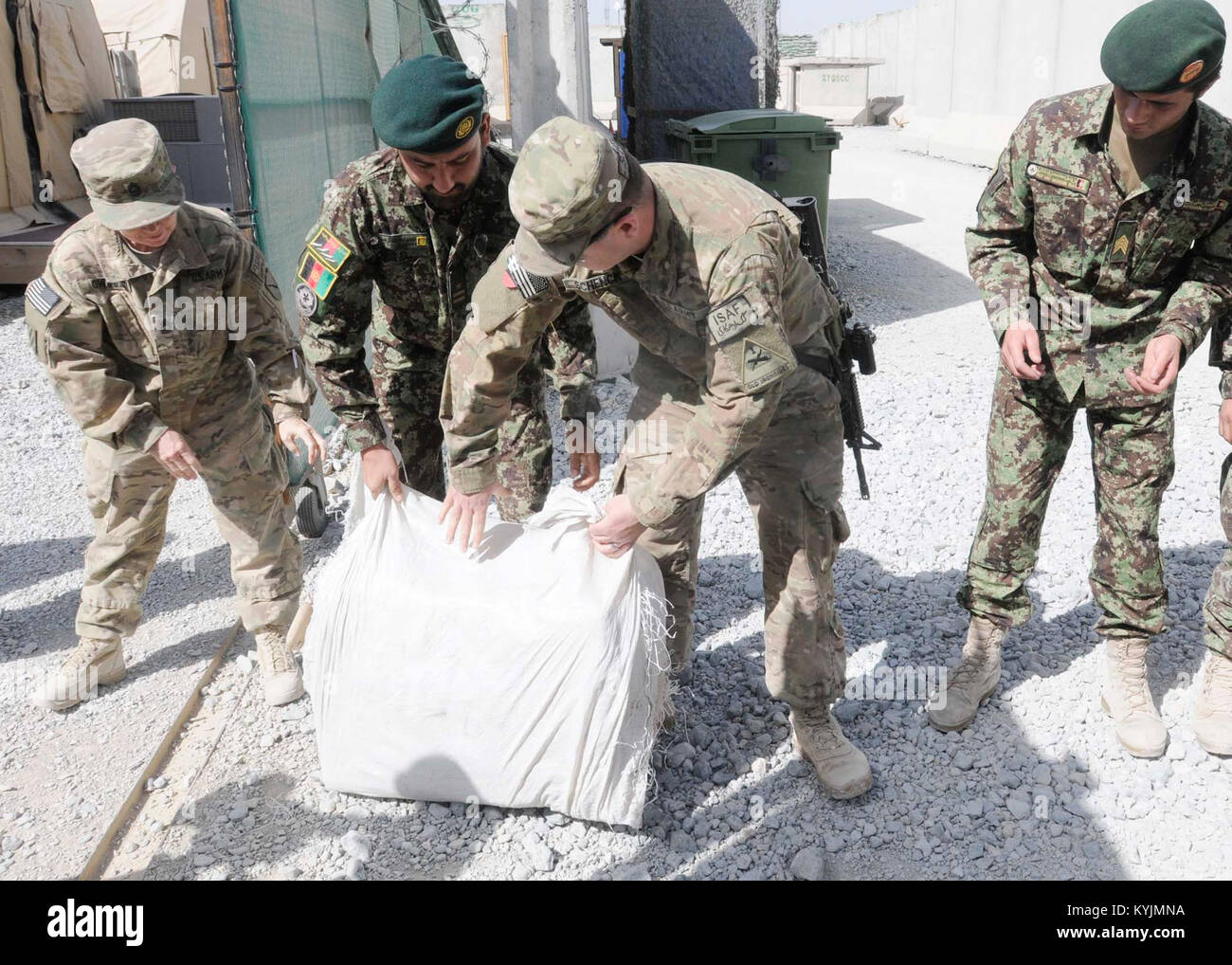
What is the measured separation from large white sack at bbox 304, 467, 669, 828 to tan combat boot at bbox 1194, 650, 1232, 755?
5.03 feet

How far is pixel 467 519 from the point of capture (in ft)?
7.61

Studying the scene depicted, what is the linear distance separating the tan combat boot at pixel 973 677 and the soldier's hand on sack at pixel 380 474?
165cm

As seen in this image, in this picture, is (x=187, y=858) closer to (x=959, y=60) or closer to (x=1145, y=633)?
(x=1145, y=633)

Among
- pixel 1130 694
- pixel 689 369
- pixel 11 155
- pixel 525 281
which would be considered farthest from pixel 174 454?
pixel 11 155

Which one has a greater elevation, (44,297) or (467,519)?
(44,297)

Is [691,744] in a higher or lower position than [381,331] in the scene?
lower

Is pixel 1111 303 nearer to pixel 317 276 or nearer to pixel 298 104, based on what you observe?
pixel 317 276

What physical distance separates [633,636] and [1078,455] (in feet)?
10.8

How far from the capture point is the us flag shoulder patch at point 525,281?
6.75 feet

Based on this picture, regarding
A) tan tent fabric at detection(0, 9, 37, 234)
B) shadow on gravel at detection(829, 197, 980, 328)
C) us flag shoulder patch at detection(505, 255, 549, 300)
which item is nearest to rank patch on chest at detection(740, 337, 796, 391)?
us flag shoulder patch at detection(505, 255, 549, 300)

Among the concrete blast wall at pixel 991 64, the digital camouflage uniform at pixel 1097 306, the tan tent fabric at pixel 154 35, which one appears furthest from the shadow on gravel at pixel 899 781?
the concrete blast wall at pixel 991 64

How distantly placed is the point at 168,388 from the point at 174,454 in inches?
9.6

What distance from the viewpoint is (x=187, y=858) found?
7.94 feet
